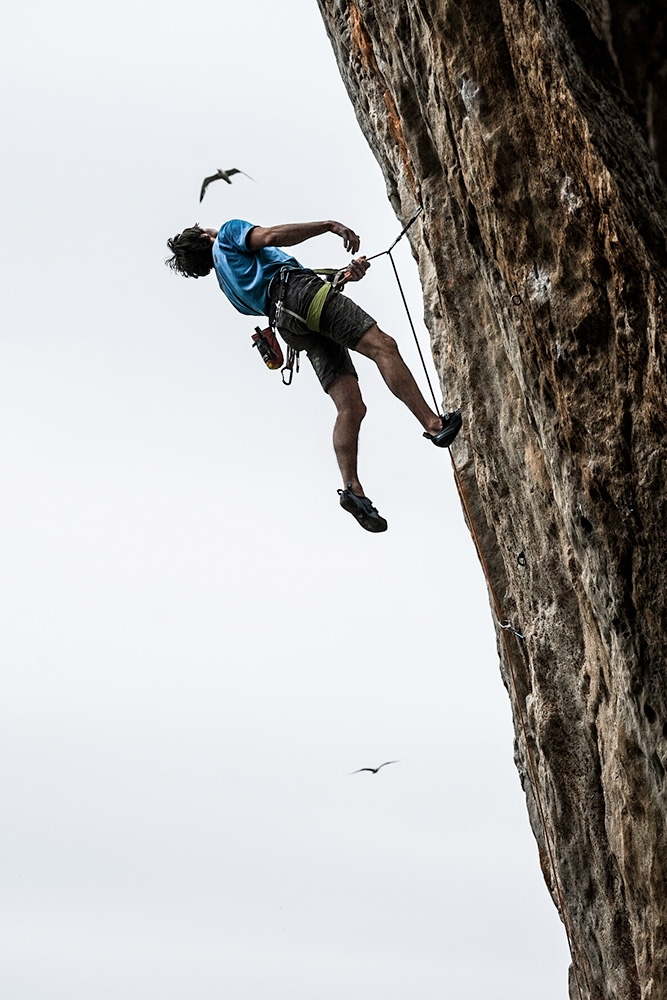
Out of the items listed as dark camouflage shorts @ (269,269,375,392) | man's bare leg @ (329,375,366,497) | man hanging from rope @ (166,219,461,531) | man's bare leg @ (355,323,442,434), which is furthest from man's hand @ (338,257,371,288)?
man's bare leg @ (329,375,366,497)

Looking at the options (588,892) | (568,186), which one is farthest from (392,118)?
(588,892)

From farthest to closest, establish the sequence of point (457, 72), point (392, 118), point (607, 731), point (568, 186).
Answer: point (392, 118)
point (607, 731)
point (457, 72)
point (568, 186)

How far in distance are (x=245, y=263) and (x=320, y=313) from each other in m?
0.70

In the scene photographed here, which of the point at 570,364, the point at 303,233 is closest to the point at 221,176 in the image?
the point at 303,233

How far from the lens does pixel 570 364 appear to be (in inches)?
181

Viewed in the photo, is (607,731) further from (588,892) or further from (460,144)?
(460,144)

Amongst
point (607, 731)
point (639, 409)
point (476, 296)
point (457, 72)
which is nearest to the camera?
point (639, 409)

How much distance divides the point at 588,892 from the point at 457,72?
15.6 feet

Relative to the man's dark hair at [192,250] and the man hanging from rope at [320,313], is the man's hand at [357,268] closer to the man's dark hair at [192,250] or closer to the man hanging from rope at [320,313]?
the man hanging from rope at [320,313]

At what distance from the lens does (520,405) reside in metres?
6.59

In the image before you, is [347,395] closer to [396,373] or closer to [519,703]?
[396,373]

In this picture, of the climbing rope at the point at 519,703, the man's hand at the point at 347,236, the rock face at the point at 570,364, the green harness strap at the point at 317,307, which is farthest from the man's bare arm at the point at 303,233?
the climbing rope at the point at 519,703

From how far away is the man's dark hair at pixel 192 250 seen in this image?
7.41 metres

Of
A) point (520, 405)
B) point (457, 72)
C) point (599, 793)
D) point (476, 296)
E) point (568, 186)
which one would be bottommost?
point (599, 793)
